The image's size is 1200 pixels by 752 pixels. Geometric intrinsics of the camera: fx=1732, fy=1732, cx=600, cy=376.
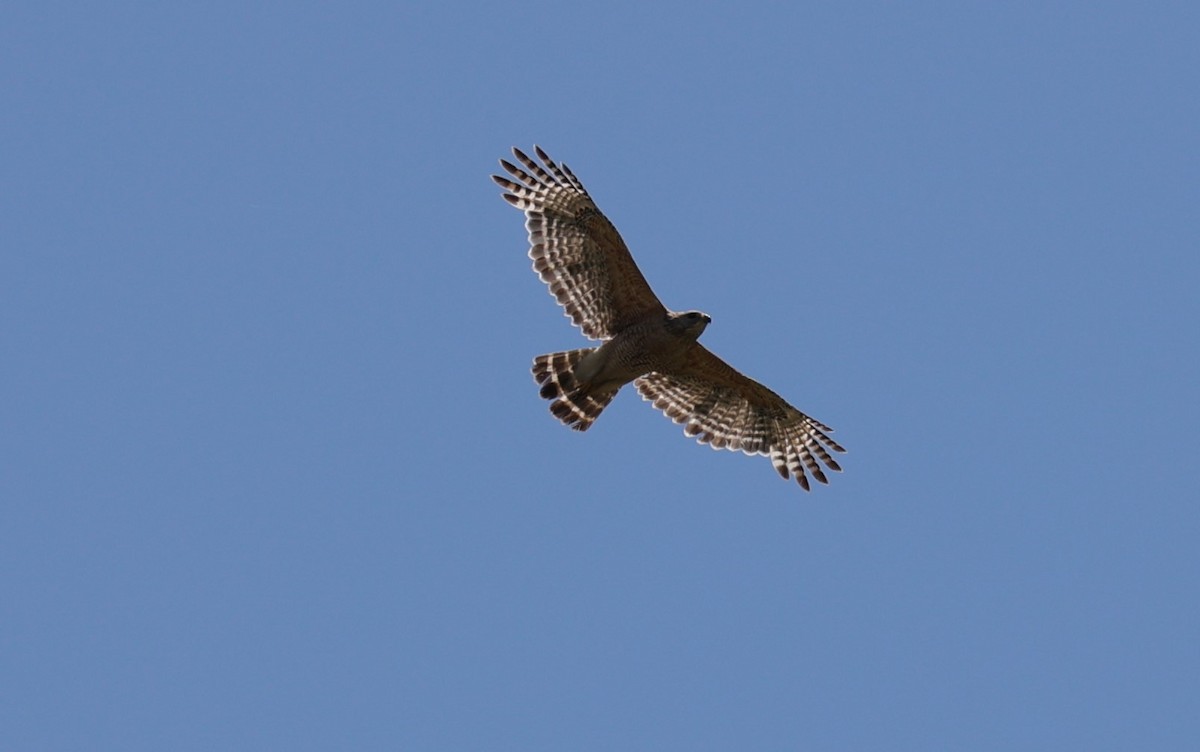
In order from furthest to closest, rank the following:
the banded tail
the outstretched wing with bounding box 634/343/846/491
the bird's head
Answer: the outstretched wing with bounding box 634/343/846/491 → the banded tail → the bird's head

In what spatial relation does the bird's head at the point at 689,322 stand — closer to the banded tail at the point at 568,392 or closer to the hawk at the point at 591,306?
the hawk at the point at 591,306

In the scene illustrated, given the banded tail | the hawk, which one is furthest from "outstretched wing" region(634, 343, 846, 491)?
the banded tail

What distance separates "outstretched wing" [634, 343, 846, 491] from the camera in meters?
19.6

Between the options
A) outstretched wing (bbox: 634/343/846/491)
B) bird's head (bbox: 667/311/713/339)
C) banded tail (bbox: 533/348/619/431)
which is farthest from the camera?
outstretched wing (bbox: 634/343/846/491)

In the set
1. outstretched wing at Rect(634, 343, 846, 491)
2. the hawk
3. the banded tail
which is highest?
outstretched wing at Rect(634, 343, 846, 491)

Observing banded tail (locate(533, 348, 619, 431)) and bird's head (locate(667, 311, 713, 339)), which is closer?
bird's head (locate(667, 311, 713, 339))

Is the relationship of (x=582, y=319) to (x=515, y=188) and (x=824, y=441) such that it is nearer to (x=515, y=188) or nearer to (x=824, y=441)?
(x=515, y=188)

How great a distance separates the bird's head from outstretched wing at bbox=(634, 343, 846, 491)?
110 centimetres

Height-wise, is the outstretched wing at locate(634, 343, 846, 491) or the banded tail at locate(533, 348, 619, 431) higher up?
the outstretched wing at locate(634, 343, 846, 491)

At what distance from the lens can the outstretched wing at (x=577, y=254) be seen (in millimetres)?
18328

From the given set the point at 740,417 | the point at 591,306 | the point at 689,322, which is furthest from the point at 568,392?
the point at 740,417

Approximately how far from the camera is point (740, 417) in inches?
789

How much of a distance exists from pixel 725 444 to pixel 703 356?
4.52 ft

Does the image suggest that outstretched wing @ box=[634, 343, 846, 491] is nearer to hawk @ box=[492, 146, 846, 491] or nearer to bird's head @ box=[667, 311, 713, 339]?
hawk @ box=[492, 146, 846, 491]
